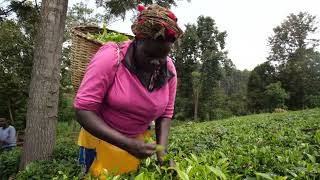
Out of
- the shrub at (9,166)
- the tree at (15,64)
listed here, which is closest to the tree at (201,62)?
the tree at (15,64)

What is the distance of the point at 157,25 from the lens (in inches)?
83.0

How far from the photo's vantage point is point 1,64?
18938 mm

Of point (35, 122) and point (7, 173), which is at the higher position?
point (35, 122)

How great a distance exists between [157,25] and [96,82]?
50 centimetres

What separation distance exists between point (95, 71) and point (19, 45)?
60.0ft

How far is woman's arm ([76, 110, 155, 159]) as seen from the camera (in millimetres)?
2047

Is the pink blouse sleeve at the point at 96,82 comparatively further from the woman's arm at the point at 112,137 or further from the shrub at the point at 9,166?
the shrub at the point at 9,166

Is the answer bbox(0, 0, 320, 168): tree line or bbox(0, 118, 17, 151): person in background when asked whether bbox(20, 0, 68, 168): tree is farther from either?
bbox(0, 0, 320, 168): tree line

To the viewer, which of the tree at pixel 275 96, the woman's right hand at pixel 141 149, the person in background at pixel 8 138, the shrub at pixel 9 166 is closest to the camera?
the woman's right hand at pixel 141 149

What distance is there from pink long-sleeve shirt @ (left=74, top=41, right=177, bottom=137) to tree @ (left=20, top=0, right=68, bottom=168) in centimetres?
361

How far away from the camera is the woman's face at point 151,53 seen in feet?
7.09

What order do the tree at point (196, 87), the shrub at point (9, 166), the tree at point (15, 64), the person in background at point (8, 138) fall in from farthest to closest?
the tree at point (196, 87) < the tree at point (15, 64) < the person in background at point (8, 138) < the shrub at point (9, 166)

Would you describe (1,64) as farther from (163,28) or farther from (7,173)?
(163,28)

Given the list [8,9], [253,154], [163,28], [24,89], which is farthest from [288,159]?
[24,89]
